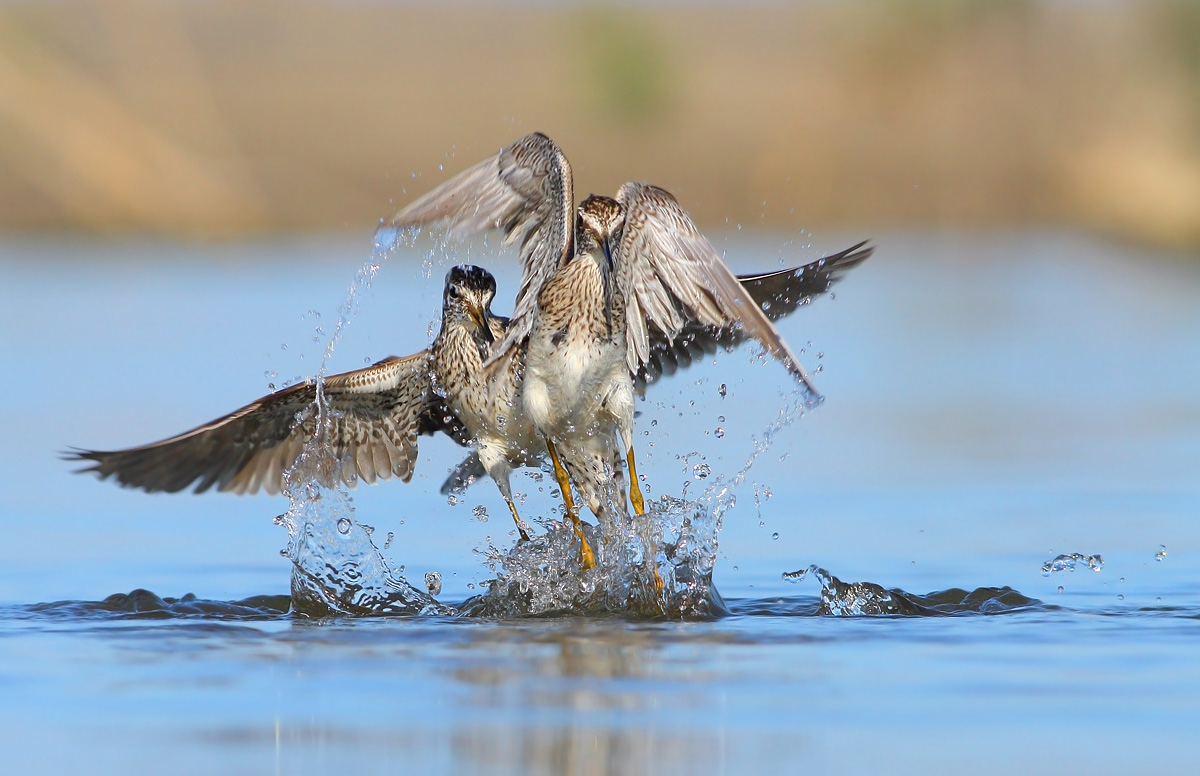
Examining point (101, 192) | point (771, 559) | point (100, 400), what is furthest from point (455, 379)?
point (101, 192)

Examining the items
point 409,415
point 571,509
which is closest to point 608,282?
point 571,509

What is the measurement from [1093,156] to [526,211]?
2493cm

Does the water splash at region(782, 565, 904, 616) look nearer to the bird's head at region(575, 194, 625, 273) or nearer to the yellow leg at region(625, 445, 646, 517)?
the yellow leg at region(625, 445, 646, 517)

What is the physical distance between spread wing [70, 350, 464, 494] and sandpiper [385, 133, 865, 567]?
64 cm

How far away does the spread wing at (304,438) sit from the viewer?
27.7 ft

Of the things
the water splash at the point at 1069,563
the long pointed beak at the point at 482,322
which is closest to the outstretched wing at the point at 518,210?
the long pointed beak at the point at 482,322

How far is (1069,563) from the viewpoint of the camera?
8164 mm

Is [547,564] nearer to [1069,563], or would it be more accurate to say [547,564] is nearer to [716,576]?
[716,576]

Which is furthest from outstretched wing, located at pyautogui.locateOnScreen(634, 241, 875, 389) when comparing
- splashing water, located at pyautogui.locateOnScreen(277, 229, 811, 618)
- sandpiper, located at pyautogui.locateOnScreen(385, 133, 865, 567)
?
splashing water, located at pyautogui.locateOnScreen(277, 229, 811, 618)

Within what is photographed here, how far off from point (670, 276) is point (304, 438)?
2204mm

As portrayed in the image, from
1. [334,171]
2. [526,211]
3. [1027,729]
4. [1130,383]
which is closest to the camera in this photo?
[1027,729]

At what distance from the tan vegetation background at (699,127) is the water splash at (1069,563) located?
60.6 ft

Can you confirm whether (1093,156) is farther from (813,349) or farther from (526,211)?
(526,211)

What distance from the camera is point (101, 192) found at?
29.5 metres
